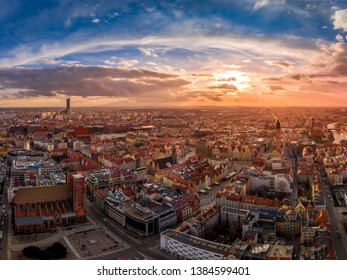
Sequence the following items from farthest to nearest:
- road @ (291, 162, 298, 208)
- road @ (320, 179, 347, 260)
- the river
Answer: the river, road @ (291, 162, 298, 208), road @ (320, 179, 347, 260)

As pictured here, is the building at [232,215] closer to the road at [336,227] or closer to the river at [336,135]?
the road at [336,227]

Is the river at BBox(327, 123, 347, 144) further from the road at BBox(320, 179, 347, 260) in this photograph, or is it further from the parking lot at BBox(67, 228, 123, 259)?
the parking lot at BBox(67, 228, 123, 259)

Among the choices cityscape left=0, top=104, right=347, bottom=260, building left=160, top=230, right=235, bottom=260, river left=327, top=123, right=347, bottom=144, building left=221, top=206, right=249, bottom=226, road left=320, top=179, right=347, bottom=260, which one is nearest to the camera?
building left=160, top=230, right=235, bottom=260

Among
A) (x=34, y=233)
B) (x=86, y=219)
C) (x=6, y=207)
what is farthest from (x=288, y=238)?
(x=6, y=207)

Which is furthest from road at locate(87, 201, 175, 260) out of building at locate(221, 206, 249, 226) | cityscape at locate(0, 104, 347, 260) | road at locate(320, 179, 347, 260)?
road at locate(320, 179, 347, 260)

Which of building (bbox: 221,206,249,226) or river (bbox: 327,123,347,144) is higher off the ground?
river (bbox: 327,123,347,144)

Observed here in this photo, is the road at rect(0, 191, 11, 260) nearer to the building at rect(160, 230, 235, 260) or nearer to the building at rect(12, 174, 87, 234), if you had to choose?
the building at rect(12, 174, 87, 234)

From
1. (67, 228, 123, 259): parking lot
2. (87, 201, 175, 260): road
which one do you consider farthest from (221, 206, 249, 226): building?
(67, 228, 123, 259): parking lot

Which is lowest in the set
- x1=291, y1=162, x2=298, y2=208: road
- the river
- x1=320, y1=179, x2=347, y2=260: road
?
x1=320, y1=179, x2=347, y2=260: road

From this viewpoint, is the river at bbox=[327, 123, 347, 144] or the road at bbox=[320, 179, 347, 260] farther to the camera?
the river at bbox=[327, 123, 347, 144]

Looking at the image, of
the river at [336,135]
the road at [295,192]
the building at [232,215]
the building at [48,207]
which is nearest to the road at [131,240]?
the building at [48,207]

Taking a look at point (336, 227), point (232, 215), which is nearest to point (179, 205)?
point (232, 215)

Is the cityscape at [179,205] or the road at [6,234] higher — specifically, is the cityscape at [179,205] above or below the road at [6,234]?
above
